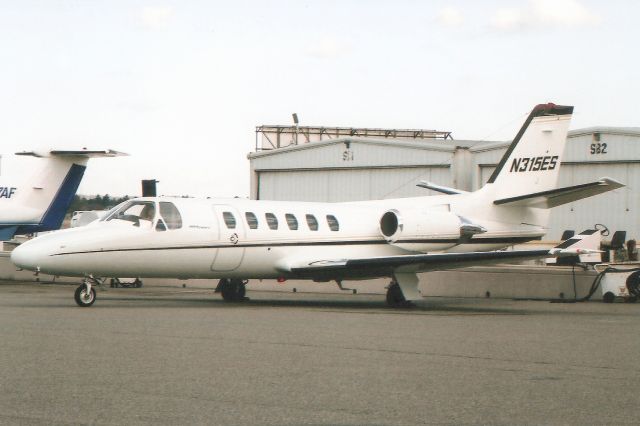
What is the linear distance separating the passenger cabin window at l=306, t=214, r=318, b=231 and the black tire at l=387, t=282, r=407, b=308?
7.04 ft

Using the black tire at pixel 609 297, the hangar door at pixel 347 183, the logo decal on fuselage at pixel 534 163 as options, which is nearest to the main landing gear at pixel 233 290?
the logo decal on fuselage at pixel 534 163

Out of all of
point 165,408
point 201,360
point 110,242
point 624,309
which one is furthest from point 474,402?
point 624,309

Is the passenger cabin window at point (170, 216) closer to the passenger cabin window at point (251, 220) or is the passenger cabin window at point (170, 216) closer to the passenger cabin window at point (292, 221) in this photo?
the passenger cabin window at point (251, 220)

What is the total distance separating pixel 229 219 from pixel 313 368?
1076 centimetres

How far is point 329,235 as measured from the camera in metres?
21.7

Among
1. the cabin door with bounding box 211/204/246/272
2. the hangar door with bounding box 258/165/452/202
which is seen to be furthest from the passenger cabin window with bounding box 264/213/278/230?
the hangar door with bounding box 258/165/452/202

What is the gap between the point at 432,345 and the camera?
12258mm

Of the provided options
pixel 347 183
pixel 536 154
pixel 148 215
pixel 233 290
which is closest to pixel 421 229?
pixel 536 154

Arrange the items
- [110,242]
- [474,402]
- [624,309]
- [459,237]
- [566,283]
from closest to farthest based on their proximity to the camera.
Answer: [474,402] < [110,242] < [624,309] < [459,237] < [566,283]

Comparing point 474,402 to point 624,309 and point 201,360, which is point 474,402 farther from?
point 624,309

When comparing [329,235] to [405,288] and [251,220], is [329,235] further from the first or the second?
[405,288]

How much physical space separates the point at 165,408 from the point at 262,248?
43.4 feet

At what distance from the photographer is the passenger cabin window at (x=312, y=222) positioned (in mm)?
21656

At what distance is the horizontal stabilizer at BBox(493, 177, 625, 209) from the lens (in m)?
19.8
